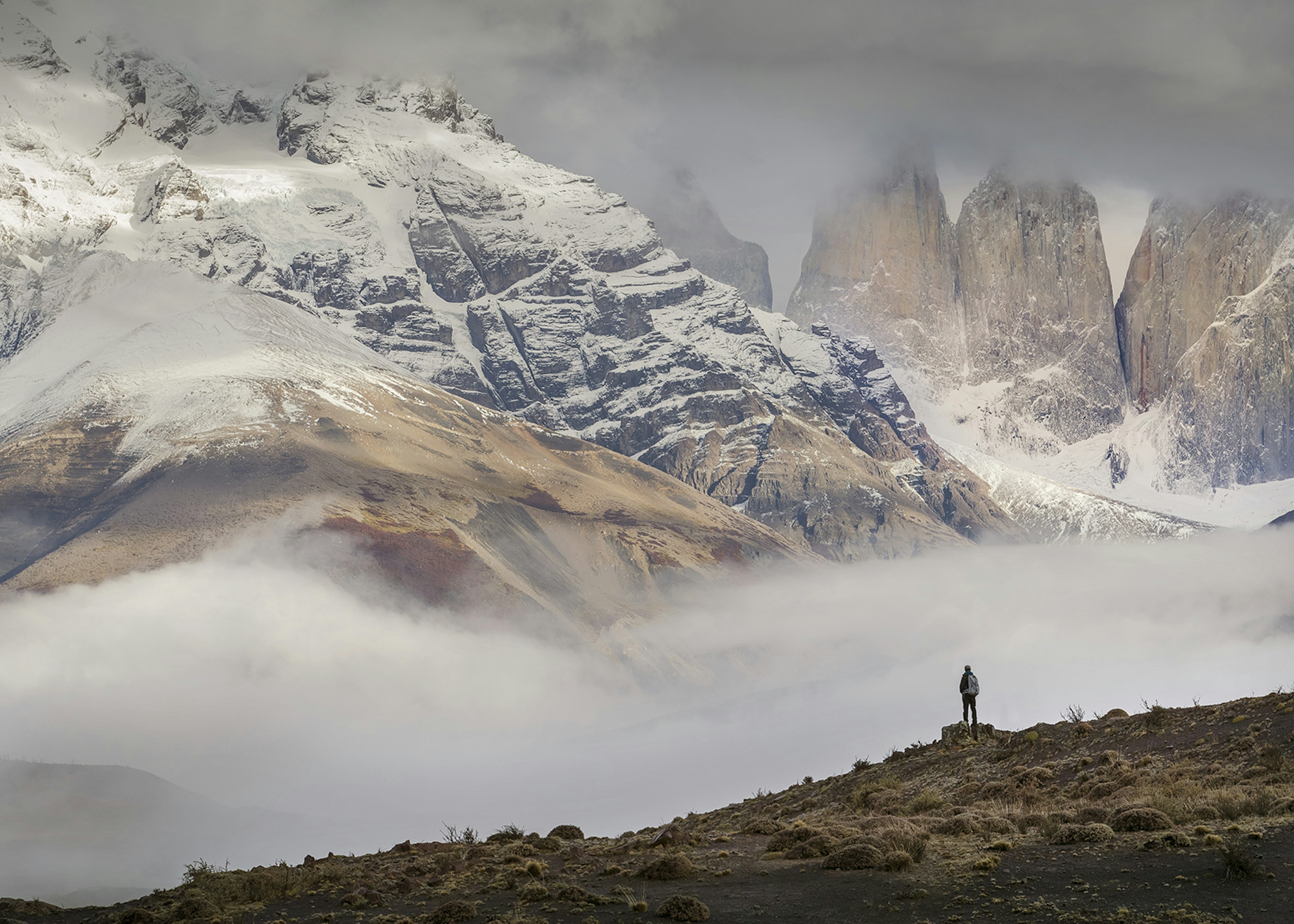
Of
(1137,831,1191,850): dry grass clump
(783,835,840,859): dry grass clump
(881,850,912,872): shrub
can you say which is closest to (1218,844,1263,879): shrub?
(1137,831,1191,850): dry grass clump

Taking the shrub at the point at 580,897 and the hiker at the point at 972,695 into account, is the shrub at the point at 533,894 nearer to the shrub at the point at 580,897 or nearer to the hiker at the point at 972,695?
the shrub at the point at 580,897

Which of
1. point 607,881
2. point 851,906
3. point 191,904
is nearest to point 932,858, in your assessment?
point 851,906

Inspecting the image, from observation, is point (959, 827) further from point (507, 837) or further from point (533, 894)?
point (507, 837)

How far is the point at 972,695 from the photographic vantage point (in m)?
51.3

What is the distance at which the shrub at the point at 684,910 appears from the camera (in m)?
27.6

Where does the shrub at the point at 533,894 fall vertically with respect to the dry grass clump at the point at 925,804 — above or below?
below

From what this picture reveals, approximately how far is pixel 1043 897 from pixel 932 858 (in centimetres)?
504

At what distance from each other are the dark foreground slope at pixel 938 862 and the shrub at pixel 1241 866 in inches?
2.0

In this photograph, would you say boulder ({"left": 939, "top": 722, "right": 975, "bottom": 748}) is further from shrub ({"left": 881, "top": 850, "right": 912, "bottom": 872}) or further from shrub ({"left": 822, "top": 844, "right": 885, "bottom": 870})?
shrub ({"left": 881, "top": 850, "right": 912, "bottom": 872})

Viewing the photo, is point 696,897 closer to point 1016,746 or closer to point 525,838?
point 525,838

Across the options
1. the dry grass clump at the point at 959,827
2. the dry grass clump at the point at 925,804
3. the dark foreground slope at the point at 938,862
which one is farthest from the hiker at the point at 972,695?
the dry grass clump at the point at 959,827

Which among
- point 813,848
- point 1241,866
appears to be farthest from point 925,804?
point 1241,866

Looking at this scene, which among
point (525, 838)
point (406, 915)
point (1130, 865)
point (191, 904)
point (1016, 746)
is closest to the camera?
point (1130, 865)

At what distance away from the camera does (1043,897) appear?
85.8ft
